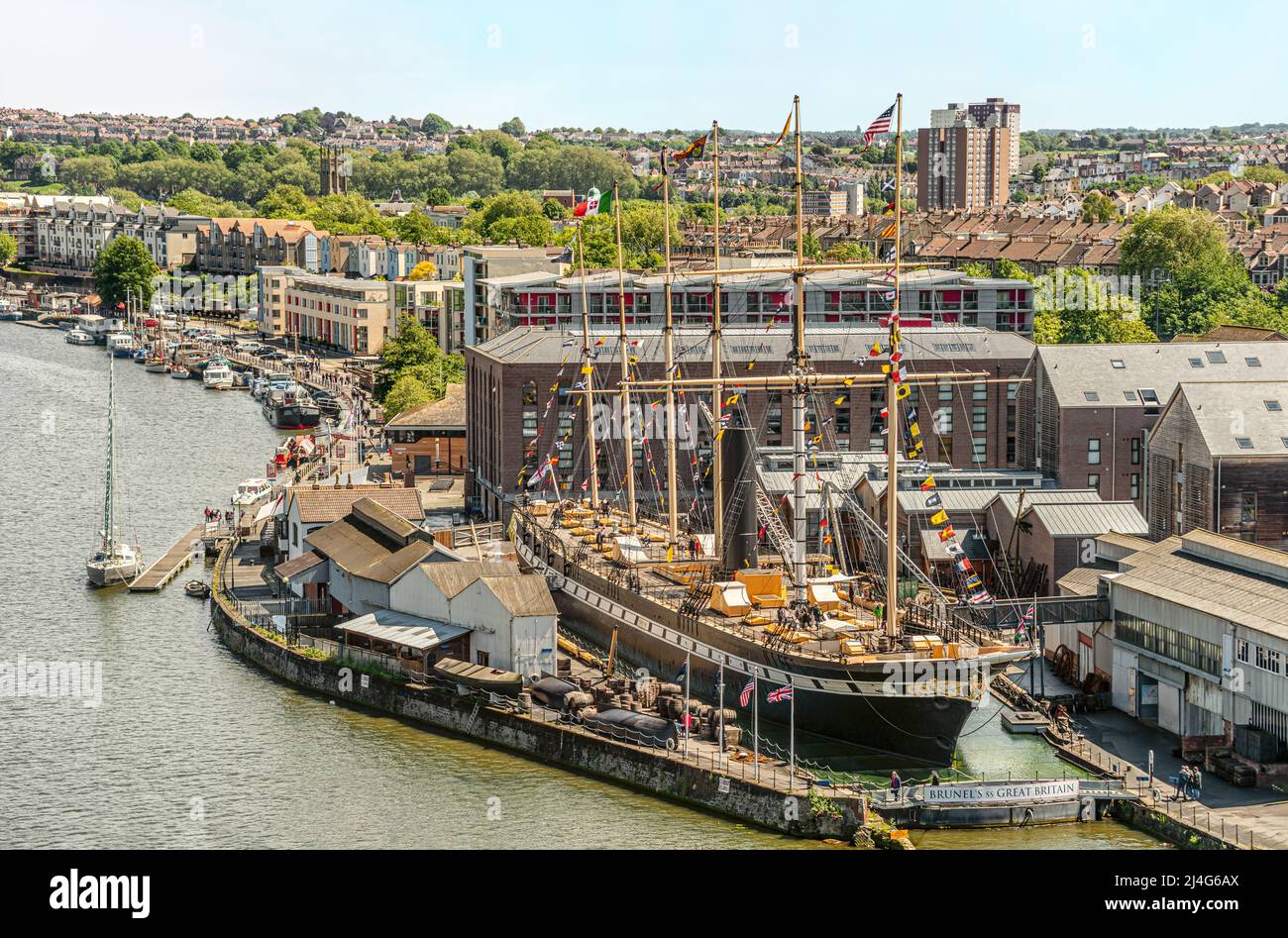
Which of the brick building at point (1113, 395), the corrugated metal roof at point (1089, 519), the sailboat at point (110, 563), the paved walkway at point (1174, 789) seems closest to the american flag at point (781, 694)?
the paved walkway at point (1174, 789)

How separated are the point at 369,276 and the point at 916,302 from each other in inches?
3154

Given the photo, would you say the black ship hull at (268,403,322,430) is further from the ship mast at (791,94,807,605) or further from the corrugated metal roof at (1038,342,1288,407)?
the ship mast at (791,94,807,605)

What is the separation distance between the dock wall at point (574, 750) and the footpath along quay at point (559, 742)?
0.02m

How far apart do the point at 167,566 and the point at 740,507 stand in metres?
20.5

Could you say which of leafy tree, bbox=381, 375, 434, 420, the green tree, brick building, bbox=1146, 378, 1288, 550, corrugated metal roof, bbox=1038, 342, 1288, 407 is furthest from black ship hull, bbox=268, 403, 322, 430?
the green tree

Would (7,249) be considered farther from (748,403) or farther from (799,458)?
(799,458)

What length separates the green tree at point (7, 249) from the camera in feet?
610

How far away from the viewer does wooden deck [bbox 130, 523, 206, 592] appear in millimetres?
52500

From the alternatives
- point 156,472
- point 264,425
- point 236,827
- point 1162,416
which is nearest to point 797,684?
point 236,827

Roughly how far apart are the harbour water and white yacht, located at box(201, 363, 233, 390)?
52.1m

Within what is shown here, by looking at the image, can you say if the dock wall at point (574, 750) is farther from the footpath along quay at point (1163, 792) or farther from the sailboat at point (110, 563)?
the sailboat at point (110, 563)

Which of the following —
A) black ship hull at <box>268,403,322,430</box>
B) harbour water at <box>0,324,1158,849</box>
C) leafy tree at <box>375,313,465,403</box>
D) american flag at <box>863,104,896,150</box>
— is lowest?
harbour water at <box>0,324,1158,849</box>

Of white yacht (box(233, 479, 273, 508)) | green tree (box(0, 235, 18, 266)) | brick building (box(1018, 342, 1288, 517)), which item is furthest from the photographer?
green tree (box(0, 235, 18, 266))

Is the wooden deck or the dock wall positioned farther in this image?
the wooden deck
